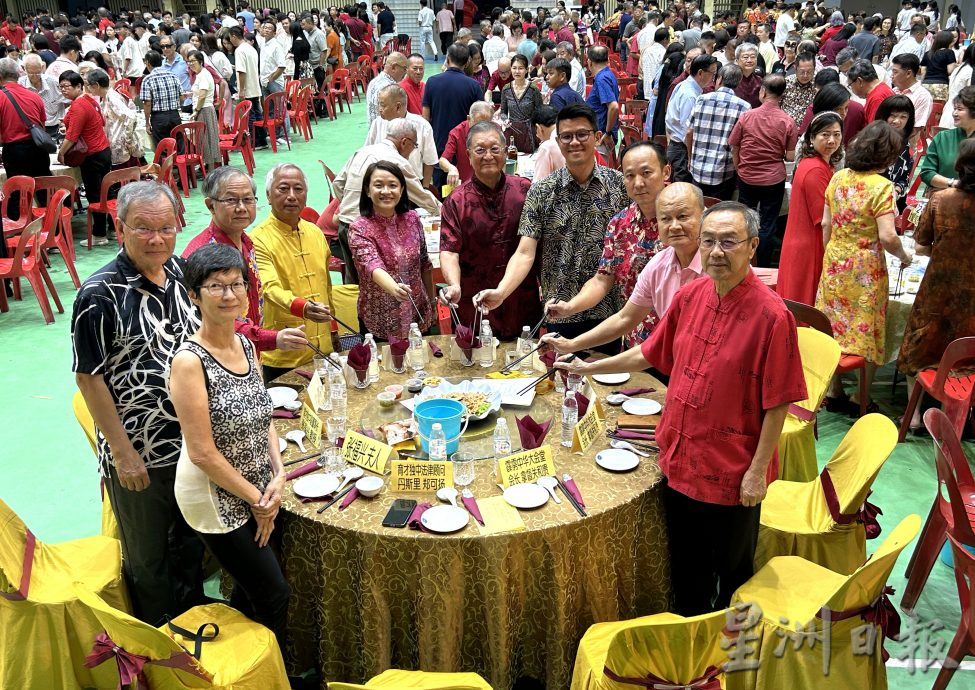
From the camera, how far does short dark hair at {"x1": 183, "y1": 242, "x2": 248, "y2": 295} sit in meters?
2.15

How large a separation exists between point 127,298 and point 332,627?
1.25 metres

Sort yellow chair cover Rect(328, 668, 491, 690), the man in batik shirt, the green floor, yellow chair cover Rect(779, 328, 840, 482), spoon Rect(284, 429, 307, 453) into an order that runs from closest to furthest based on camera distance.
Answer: yellow chair cover Rect(328, 668, 491, 690) → spoon Rect(284, 429, 307, 453) → the green floor → yellow chair cover Rect(779, 328, 840, 482) → the man in batik shirt

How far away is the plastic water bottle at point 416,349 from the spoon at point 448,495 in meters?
0.97

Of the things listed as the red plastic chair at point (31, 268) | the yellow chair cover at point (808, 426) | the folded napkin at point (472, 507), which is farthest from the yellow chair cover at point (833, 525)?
the red plastic chair at point (31, 268)

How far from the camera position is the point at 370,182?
3639mm

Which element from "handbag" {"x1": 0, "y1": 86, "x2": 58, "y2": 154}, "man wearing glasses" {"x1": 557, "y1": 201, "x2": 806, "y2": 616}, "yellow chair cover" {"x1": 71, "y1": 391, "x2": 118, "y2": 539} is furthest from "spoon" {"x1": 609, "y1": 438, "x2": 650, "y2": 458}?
"handbag" {"x1": 0, "y1": 86, "x2": 58, "y2": 154}

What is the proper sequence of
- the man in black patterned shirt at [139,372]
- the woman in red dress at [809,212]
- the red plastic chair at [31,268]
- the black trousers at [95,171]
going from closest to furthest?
Answer: the man in black patterned shirt at [139,372] → the woman in red dress at [809,212] → the red plastic chair at [31,268] → the black trousers at [95,171]

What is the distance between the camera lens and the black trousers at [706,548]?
2.49m

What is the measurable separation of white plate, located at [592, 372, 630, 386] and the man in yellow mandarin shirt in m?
1.19

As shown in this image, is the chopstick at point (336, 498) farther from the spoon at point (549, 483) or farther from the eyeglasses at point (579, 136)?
the eyeglasses at point (579, 136)

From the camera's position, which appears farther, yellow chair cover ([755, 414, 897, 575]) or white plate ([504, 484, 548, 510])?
yellow chair cover ([755, 414, 897, 575])

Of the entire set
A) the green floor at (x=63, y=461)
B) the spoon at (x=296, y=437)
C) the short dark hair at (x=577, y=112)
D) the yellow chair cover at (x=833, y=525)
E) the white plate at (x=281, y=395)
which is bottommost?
the green floor at (x=63, y=461)

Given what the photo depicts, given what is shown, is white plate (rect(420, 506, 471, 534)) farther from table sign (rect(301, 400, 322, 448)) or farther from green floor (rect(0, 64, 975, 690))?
green floor (rect(0, 64, 975, 690))

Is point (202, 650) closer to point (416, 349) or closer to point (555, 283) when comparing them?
point (416, 349)
